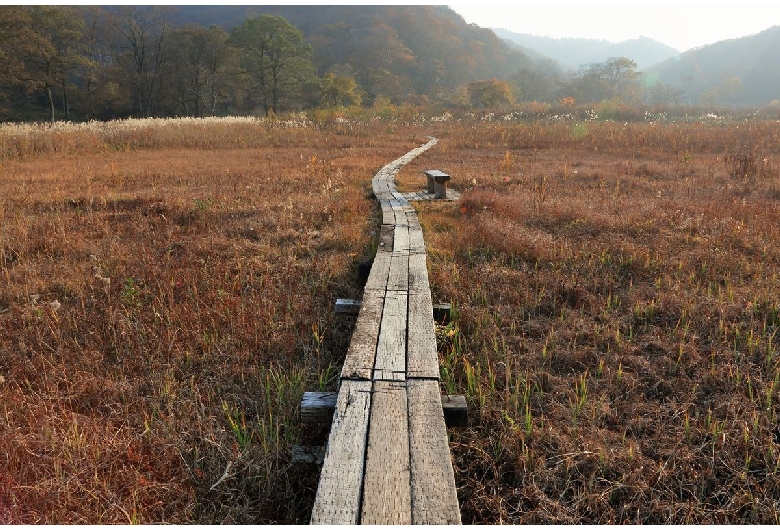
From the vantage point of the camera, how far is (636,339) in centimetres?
318

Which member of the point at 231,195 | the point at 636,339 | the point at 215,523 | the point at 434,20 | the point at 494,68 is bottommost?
the point at 215,523

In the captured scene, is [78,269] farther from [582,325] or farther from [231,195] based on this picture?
[582,325]

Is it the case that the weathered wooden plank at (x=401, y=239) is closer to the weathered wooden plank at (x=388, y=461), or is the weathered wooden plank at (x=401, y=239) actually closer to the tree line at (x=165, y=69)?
the weathered wooden plank at (x=388, y=461)

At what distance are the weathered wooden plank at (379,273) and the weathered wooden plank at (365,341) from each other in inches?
5.0

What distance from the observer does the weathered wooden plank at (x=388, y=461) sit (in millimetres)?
1496

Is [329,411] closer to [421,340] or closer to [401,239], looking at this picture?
[421,340]

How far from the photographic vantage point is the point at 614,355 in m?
2.96

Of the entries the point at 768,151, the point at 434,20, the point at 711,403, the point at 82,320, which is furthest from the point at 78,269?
the point at 434,20

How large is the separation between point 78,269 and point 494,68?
11564cm

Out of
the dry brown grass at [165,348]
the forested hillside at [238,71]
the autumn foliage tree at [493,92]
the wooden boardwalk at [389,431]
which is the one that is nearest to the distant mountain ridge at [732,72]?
the forested hillside at [238,71]

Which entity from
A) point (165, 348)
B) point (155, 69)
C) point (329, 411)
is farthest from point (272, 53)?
point (329, 411)

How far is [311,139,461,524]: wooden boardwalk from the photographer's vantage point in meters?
1.52

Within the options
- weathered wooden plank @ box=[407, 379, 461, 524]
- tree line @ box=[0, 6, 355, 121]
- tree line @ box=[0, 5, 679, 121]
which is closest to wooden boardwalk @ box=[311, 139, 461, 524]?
weathered wooden plank @ box=[407, 379, 461, 524]

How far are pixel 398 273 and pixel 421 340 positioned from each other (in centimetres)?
127
